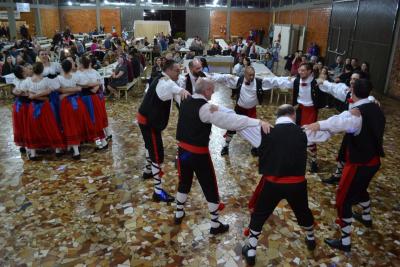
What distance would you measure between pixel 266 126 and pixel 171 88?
1426 mm

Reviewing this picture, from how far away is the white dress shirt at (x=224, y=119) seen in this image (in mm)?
3176

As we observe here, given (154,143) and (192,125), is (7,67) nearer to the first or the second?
(154,143)

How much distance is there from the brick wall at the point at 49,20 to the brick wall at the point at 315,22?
21527mm

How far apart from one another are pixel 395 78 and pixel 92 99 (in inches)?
418

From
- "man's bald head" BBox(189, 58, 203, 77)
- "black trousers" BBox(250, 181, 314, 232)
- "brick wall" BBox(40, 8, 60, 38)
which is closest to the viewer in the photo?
"black trousers" BBox(250, 181, 314, 232)

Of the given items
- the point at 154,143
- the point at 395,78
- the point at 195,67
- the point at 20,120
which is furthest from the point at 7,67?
the point at 395,78

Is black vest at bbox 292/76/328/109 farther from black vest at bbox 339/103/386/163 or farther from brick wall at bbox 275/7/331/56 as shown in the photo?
brick wall at bbox 275/7/331/56

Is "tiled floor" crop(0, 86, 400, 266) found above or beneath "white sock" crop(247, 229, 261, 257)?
beneath

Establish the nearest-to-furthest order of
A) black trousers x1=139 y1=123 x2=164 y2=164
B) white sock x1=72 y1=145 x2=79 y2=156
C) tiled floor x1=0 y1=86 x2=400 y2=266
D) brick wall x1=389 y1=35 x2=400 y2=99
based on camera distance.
A: tiled floor x1=0 y1=86 x2=400 y2=266
black trousers x1=139 y1=123 x2=164 y2=164
white sock x1=72 y1=145 x2=79 y2=156
brick wall x1=389 y1=35 x2=400 y2=99

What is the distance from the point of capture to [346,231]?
3.49 m

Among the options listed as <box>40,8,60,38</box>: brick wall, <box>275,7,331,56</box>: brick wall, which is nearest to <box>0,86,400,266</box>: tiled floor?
<box>275,7,331,56</box>: brick wall

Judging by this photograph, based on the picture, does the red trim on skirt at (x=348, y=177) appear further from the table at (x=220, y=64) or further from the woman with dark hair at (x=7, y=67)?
the table at (x=220, y=64)

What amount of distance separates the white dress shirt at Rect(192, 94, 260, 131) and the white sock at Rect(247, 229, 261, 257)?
109cm

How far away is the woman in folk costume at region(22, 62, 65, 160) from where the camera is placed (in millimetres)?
5445
